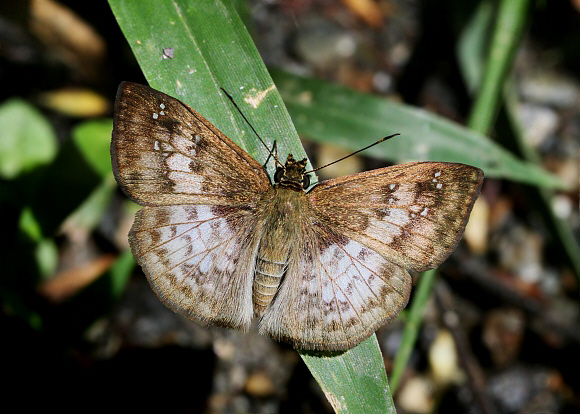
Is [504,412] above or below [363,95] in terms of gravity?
below

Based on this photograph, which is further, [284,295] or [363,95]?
[363,95]

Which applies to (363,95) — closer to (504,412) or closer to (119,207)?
(119,207)

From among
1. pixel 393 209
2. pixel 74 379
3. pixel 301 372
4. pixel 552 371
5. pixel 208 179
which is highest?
pixel 208 179

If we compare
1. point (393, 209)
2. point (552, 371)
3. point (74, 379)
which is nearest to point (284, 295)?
point (393, 209)

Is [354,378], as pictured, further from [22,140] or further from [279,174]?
[22,140]

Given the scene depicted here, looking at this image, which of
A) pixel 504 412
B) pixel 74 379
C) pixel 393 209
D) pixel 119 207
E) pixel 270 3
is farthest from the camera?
pixel 270 3

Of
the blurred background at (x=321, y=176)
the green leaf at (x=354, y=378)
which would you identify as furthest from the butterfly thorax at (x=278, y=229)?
the blurred background at (x=321, y=176)

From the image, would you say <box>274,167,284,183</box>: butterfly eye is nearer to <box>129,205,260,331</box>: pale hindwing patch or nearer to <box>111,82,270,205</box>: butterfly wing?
<box>111,82,270,205</box>: butterfly wing
